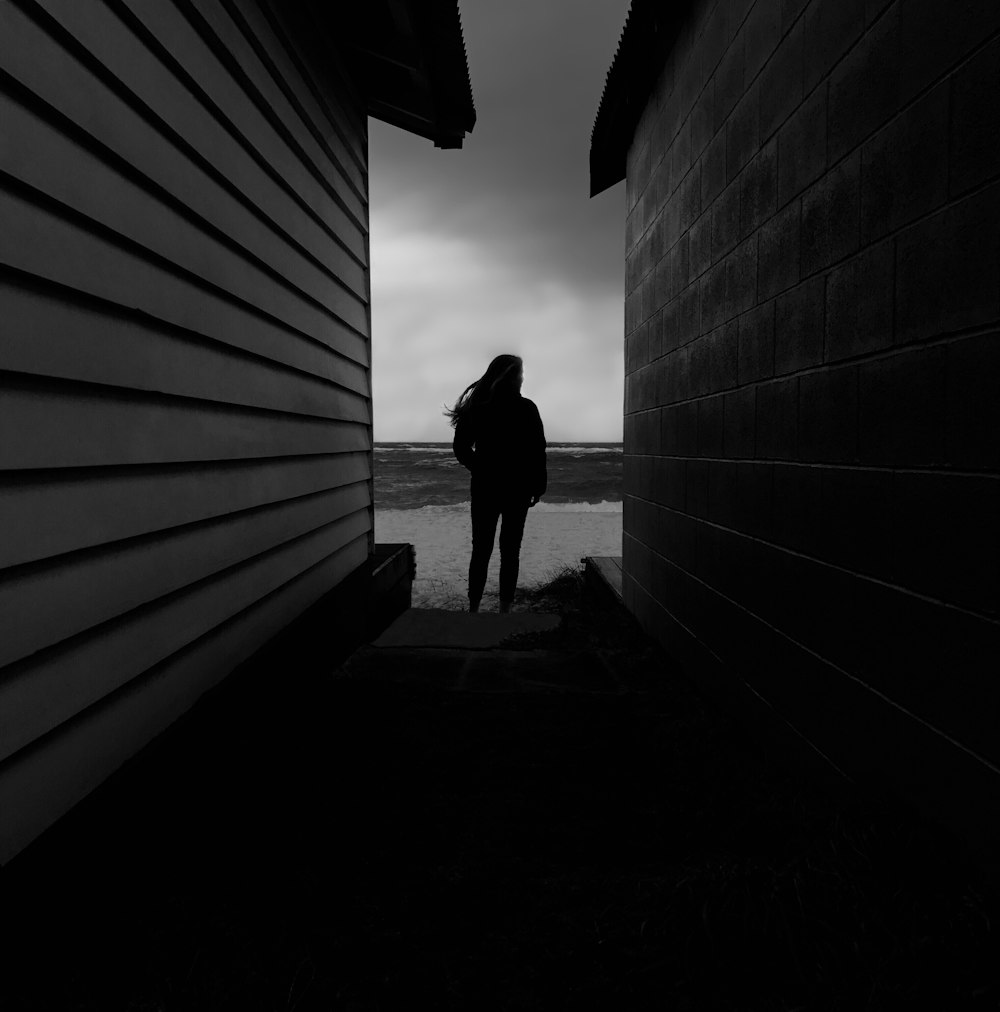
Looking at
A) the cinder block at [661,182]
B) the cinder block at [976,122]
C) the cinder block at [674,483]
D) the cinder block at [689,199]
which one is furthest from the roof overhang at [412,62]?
the cinder block at [976,122]

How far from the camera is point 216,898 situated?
1.39 meters

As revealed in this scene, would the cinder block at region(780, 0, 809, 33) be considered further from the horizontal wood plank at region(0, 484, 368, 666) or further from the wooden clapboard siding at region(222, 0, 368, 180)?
the horizontal wood plank at region(0, 484, 368, 666)

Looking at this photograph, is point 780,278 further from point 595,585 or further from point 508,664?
point 595,585

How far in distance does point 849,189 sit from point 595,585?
13.9 ft

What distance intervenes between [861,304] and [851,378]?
0.17 metres

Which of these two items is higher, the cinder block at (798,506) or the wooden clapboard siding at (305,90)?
the wooden clapboard siding at (305,90)

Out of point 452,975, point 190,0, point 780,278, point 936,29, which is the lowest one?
point 452,975

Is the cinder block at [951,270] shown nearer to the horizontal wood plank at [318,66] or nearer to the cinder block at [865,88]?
the cinder block at [865,88]

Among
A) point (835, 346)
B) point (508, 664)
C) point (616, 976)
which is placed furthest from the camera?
point (508, 664)

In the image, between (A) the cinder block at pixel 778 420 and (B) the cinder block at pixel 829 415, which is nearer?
(B) the cinder block at pixel 829 415

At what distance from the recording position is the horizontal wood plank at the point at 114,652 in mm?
1451

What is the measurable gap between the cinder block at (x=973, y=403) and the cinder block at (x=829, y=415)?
1.20 feet

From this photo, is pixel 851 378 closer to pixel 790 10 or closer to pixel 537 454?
pixel 790 10

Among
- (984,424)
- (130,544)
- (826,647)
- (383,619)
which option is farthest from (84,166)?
(383,619)
